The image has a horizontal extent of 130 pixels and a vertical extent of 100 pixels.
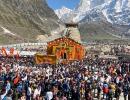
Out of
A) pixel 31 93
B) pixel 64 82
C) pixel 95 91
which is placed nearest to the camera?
pixel 31 93

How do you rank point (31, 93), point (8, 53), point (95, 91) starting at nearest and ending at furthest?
point (31, 93), point (95, 91), point (8, 53)

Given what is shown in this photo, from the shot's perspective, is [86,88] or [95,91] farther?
[95,91]

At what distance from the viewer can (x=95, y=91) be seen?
106ft

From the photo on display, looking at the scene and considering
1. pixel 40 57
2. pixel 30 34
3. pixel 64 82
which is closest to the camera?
pixel 64 82

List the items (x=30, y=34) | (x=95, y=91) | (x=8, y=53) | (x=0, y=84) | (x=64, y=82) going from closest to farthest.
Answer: (x=64, y=82) < (x=0, y=84) < (x=95, y=91) < (x=8, y=53) < (x=30, y=34)

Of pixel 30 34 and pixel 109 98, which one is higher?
pixel 30 34

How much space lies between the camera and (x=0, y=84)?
30.1m

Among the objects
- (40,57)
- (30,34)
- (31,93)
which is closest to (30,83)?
(31,93)

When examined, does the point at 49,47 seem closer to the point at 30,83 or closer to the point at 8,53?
the point at 8,53

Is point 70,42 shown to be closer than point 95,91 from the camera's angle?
No

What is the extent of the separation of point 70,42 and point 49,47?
381 cm

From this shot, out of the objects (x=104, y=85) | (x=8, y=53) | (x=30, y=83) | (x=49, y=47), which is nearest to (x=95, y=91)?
(x=104, y=85)

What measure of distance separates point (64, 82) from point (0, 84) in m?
4.60

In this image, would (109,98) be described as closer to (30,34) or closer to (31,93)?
(31,93)
